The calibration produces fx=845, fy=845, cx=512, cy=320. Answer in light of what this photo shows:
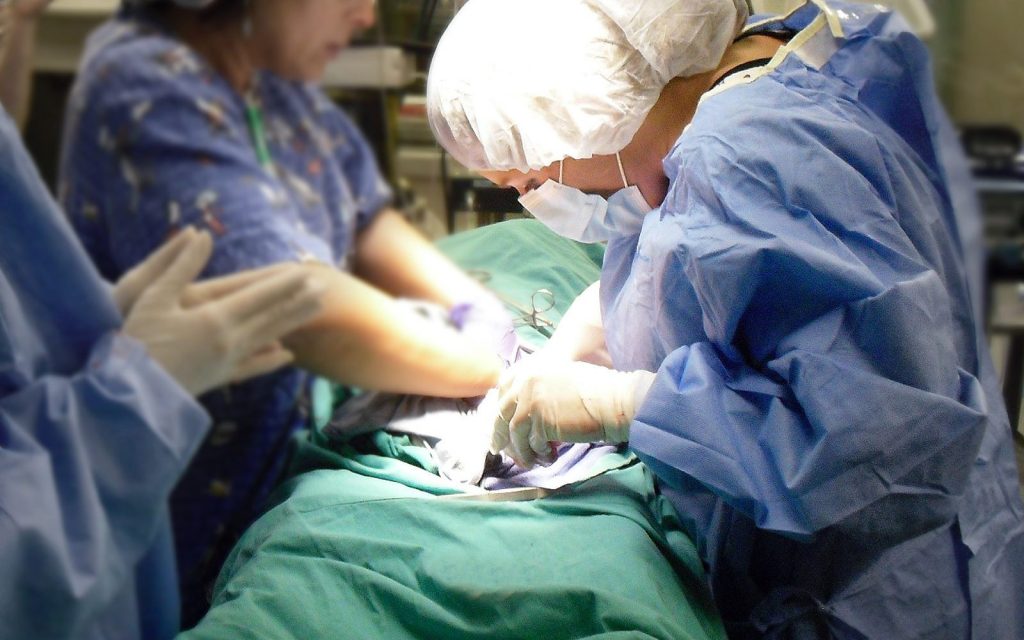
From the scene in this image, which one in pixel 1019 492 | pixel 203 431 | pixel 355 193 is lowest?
pixel 1019 492

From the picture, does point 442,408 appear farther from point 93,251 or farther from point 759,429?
point 93,251

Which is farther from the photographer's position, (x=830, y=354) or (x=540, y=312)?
(x=540, y=312)

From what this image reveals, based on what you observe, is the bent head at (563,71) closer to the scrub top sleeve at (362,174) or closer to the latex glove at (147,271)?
the scrub top sleeve at (362,174)

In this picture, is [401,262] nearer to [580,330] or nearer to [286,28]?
[286,28]

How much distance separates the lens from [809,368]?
31.6 inches

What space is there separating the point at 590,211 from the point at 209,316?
66cm

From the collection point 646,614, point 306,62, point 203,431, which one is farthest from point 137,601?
point 646,614

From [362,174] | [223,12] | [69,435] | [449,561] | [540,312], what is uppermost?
[223,12]

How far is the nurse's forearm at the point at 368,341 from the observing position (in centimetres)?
53

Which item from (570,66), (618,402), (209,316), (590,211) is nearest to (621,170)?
(590,211)

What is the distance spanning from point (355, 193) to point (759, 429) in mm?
495

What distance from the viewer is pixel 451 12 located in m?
0.75

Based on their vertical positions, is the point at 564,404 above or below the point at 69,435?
below

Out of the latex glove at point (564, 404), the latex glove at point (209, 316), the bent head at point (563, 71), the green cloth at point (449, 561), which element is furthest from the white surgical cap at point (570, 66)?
the latex glove at point (209, 316)
